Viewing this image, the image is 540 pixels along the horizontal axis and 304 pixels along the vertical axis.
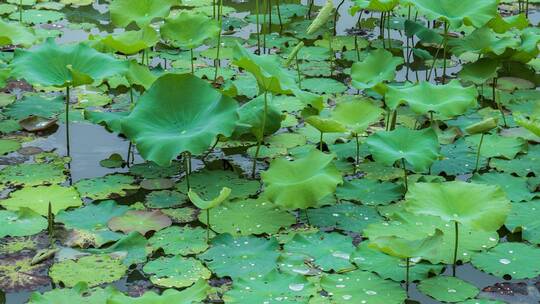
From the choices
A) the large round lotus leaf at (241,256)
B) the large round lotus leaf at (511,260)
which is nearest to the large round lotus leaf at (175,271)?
the large round lotus leaf at (241,256)

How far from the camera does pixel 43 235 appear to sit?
2881 mm

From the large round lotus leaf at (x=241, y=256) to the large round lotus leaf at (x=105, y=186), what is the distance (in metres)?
0.50

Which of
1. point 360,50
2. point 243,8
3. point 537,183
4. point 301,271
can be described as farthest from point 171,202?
point 243,8

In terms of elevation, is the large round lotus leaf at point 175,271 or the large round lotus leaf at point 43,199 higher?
the large round lotus leaf at point 175,271

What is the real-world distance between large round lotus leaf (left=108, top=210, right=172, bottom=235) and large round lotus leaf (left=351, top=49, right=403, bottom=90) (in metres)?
1.03

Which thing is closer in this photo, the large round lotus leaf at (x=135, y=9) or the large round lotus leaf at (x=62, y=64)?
the large round lotus leaf at (x=62, y=64)

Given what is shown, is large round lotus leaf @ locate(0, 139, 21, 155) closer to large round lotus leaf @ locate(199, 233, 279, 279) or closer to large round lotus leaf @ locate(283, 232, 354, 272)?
large round lotus leaf @ locate(199, 233, 279, 279)

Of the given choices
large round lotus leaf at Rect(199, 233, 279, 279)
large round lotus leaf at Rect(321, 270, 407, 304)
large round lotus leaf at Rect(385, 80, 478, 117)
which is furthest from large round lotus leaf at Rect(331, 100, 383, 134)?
large round lotus leaf at Rect(321, 270, 407, 304)

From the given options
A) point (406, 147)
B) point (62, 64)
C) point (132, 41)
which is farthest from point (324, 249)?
point (132, 41)

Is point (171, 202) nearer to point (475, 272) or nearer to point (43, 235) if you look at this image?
point (43, 235)

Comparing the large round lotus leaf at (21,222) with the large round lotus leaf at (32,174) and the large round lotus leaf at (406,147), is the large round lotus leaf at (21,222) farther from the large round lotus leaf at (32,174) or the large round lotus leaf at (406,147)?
the large round lotus leaf at (406,147)

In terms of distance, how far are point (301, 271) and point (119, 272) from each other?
0.51 metres

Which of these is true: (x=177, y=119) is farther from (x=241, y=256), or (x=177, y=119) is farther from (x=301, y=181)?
(x=241, y=256)

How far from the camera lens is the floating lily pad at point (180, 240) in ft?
9.14
